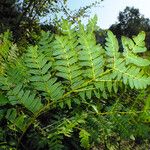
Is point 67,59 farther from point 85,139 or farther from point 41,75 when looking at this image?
point 85,139

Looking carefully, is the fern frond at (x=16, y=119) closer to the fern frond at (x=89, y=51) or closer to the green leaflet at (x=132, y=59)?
the fern frond at (x=89, y=51)

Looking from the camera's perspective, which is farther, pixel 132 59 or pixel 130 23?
pixel 130 23

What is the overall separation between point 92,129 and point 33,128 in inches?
7.7

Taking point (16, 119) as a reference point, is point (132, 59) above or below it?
above

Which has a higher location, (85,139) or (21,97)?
(21,97)

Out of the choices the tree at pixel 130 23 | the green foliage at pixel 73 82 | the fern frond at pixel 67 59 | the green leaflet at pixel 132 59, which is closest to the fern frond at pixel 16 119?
the green foliage at pixel 73 82

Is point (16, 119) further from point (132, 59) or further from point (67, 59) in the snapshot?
point (132, 59)

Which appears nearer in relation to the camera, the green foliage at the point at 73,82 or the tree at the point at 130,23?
the green foliage at the point at 73,82

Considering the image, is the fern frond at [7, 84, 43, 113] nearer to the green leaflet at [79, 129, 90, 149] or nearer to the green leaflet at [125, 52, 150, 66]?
the green leaflet at [79, 129, 90, 149]

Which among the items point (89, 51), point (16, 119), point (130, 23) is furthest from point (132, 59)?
point (130, 23)

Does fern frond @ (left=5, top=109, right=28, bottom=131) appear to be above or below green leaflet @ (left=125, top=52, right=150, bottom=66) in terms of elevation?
below

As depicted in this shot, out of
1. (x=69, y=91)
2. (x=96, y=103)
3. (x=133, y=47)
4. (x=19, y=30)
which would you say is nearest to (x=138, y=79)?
(x=133, y=47)

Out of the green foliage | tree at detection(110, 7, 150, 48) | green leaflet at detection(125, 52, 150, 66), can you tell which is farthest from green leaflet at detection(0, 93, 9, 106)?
tree at detection(110, 7, 150, 48)

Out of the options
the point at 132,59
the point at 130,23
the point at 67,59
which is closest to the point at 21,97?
the point at 67,59
